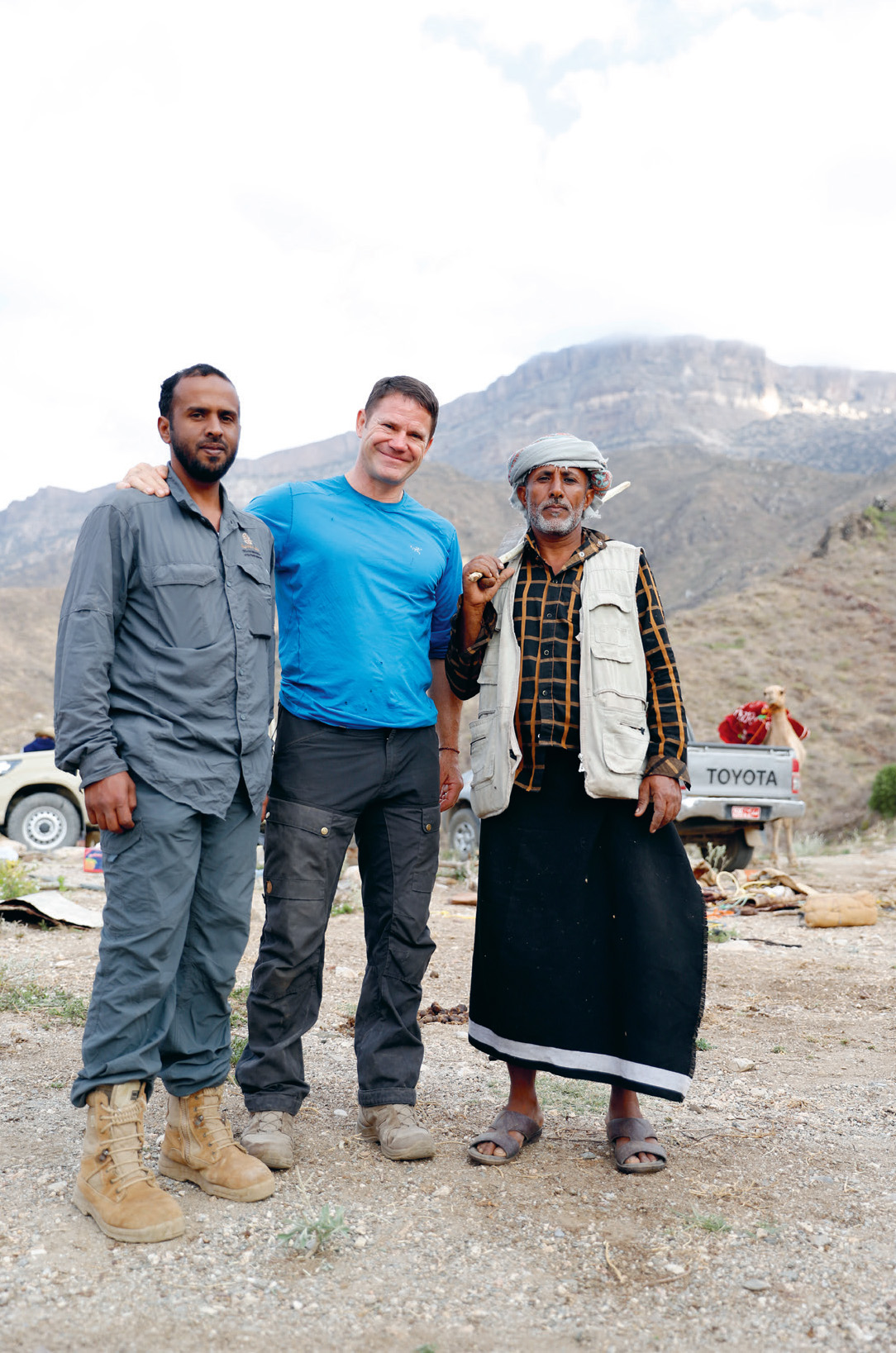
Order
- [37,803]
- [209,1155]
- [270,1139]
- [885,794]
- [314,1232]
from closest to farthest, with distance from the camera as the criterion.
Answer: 1. [314,1232]
2. [209,1155]
3. [270,1139]
4. [37,803]
5. [885,794]

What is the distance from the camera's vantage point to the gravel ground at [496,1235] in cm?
230

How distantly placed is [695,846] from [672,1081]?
7.98 metres

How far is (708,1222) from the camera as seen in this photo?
278 centimetres

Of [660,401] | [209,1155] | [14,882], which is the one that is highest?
[660,401]

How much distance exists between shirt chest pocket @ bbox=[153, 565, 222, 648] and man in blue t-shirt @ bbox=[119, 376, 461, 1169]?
0.40 metres

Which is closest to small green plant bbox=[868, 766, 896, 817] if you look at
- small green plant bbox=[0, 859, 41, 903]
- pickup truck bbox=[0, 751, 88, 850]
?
pickup truck bbox=[0, 751, 88, 850]

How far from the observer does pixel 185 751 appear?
2.79m

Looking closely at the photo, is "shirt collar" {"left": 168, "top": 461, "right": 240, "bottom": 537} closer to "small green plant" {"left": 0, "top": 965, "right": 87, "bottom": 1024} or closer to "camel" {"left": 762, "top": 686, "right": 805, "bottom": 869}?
"small green plant" {"left": 0, "top": 965, "right": 87, "bottom": 1024}

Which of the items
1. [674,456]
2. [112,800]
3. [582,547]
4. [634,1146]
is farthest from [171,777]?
[674,456]

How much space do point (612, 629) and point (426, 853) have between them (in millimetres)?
934

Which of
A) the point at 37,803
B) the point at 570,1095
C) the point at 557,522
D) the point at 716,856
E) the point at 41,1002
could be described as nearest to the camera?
the point at 557,522

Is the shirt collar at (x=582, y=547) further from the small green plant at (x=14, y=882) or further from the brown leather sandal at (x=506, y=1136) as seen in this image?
the small green plant at (x=14, y=882)

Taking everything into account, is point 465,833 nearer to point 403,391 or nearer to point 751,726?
point 751,726

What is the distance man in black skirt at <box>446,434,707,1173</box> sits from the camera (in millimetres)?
3217
